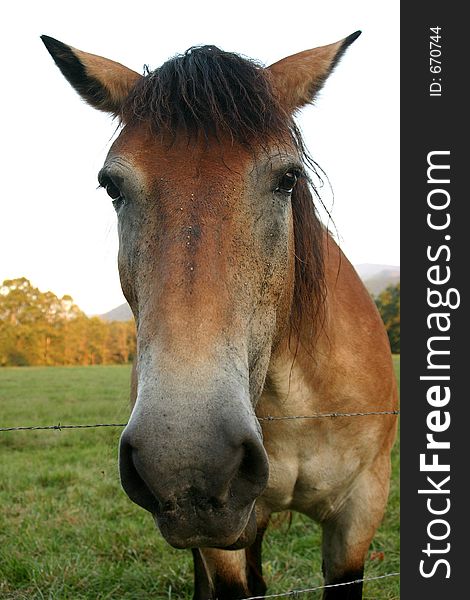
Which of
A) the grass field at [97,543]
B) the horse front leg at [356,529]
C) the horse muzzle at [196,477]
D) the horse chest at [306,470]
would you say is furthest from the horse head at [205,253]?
the grass field at [97,543]

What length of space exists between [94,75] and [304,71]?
3.16 feet

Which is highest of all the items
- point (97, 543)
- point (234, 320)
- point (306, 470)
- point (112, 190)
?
point (112, 190)

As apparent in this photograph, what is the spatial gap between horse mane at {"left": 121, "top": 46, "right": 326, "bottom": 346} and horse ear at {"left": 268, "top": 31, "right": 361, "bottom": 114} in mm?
167

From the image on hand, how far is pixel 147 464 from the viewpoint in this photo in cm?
175

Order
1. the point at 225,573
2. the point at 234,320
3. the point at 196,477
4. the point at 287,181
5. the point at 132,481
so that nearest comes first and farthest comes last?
the point at 196,477
the point at 132,481
the point at 234,320
the point at 287,181
the point at 225,573

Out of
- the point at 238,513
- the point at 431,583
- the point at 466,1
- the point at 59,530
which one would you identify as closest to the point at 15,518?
the point at 59,530

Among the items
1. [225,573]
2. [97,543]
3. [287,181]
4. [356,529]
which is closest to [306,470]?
[356,529]

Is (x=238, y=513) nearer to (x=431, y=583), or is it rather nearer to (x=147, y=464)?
(x=147, y=464)

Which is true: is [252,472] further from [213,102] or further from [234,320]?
[213,102]

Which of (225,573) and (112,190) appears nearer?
(112,190)

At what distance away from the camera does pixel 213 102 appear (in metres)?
2.37

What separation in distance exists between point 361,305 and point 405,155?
97 centimetres

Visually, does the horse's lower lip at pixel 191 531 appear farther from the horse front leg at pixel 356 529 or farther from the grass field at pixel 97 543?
the grass field at pixel 97 543

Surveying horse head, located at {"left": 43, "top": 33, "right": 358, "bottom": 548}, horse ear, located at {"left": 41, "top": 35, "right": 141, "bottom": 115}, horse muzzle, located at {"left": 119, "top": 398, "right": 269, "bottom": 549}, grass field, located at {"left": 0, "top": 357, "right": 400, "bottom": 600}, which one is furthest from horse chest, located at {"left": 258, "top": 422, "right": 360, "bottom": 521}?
horse ear, located at {"left": 41, "top": 35, "right": 141, "bottom": 115}
